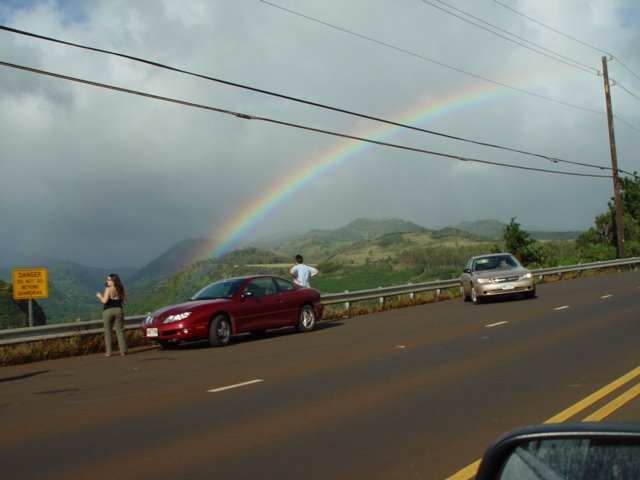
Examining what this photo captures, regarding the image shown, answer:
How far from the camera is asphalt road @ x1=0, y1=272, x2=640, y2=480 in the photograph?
5797mm

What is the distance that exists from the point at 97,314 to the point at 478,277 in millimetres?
12341

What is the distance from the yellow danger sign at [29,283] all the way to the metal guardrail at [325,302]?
0.83m

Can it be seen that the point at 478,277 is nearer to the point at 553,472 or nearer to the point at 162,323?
the point at 162,323

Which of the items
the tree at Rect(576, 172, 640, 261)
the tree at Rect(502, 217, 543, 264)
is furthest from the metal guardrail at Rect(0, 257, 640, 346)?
the tree at Rect(576, 172, 640, 261)

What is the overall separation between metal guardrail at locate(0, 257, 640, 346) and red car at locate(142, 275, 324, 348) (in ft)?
4.28

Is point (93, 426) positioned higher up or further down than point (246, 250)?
further down

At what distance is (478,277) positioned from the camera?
23625mm

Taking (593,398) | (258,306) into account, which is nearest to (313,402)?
(593,398)

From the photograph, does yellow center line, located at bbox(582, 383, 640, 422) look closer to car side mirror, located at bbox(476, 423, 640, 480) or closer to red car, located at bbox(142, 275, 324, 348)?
car side mirror, located at bbox(476, 423, 640, 480)

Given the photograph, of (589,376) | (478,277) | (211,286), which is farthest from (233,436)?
(478,277)

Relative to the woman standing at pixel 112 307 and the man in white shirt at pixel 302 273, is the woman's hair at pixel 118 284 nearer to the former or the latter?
the woman standing at pixel 112 307

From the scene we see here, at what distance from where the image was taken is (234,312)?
1595 cm

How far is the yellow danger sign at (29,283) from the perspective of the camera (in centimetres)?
1527

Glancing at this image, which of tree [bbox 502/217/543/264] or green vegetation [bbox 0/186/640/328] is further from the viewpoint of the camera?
tree [bbox 502/217/543/264]
